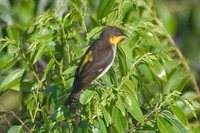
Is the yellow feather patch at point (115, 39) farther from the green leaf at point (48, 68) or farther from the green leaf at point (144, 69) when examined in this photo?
the green leaf at point (48, 68)

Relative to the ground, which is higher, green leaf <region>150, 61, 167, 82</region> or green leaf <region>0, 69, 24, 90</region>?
green leaf <region>0, 69, 24, 90</region>

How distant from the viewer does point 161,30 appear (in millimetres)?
A: 5633

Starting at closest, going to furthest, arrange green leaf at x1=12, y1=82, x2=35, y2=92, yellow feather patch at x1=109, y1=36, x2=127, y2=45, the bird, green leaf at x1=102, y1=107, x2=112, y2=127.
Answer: green leaf at x1=102, y1=107, x2=112, y2=127 → the bird → green leaf at x1=12, y1=82, x2=35, y2=92 → yellow feather patch at x1=109, y1=36, x2=127, y2=45

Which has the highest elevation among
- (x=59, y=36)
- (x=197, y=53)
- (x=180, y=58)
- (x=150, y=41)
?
(x=59, y=36)

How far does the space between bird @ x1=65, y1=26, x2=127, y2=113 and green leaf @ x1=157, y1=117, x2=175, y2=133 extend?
473 mm

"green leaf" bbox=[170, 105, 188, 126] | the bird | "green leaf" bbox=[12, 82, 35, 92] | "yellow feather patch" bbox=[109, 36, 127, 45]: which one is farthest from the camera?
"yellow feather patch" bbox=[109, 36, 127, 45]

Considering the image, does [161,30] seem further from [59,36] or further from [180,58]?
[59,36]

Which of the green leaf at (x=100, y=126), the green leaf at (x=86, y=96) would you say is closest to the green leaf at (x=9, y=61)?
the green leaf at (x=86, y=96)

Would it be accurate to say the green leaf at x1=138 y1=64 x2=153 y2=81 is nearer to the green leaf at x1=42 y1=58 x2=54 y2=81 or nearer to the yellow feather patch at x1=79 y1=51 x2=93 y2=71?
the yellow feather patch at x1=79 y1=51 x2=93 y2=71

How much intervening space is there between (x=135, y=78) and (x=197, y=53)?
16.0 ft

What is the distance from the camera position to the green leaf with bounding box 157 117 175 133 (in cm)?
457

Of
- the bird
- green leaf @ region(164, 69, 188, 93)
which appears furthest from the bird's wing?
green leaf @ region(164, 69, 188, 93)

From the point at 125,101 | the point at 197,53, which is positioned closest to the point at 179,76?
the point at 125,101

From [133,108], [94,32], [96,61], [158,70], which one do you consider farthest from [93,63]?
[133,108]
